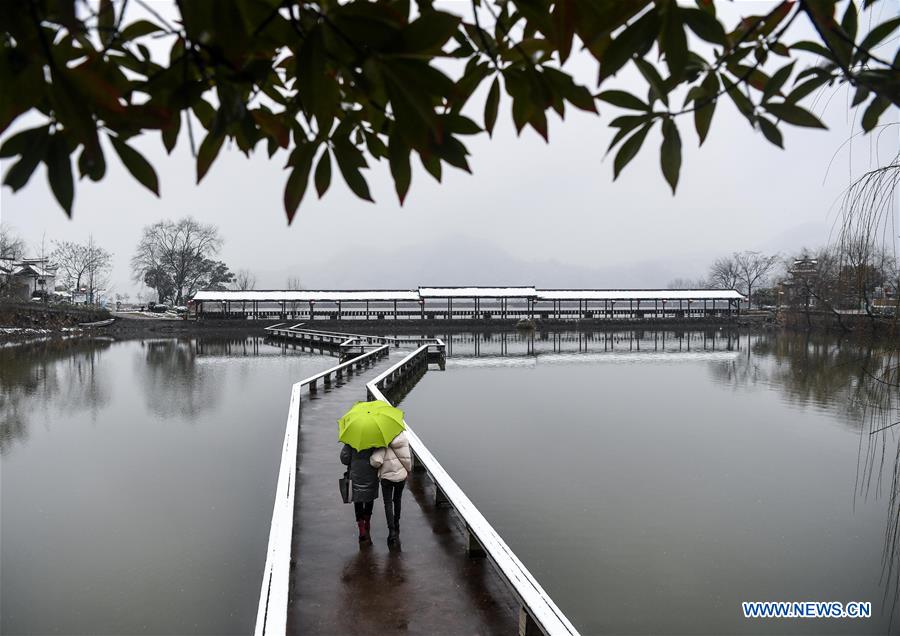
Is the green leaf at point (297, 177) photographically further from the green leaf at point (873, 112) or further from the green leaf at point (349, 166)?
the green leaf at point (873, 112)

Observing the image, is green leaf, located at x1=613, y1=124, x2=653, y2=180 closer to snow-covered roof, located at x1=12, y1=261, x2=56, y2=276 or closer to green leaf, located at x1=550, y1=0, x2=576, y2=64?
green leaf, located at x1=550, y1=0, x2=576, y2=64

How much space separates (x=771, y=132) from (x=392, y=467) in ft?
12.9

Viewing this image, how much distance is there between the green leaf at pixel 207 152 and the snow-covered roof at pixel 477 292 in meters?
40.0

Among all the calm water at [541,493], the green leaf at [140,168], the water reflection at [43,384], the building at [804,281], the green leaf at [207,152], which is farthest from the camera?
the water reflection at [43,384]

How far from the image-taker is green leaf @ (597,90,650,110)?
113 centimetres

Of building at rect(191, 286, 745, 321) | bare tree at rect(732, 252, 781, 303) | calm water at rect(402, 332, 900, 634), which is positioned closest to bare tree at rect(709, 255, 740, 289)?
bare tree at rect(732, 252, 781, 303)

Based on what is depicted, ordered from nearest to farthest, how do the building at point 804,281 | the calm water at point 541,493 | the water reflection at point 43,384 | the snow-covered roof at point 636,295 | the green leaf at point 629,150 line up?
the green leaf at point 629,150, the calm water at point 541,493, the building at point 804,281, the water reflection at point 43,384, the snow-covered roof at point 636,295

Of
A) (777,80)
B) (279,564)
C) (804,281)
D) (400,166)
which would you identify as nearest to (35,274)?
(279,564)

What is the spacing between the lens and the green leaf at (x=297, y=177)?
3.26 feet

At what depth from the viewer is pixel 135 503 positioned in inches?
301

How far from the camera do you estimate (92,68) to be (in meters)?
0.99

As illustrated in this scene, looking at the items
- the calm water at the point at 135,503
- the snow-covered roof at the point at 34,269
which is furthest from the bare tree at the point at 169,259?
the calm water at the point at 135,503

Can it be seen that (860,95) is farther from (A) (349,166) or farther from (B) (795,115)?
(A) (349,166)

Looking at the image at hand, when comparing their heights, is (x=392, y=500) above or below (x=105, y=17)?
below
